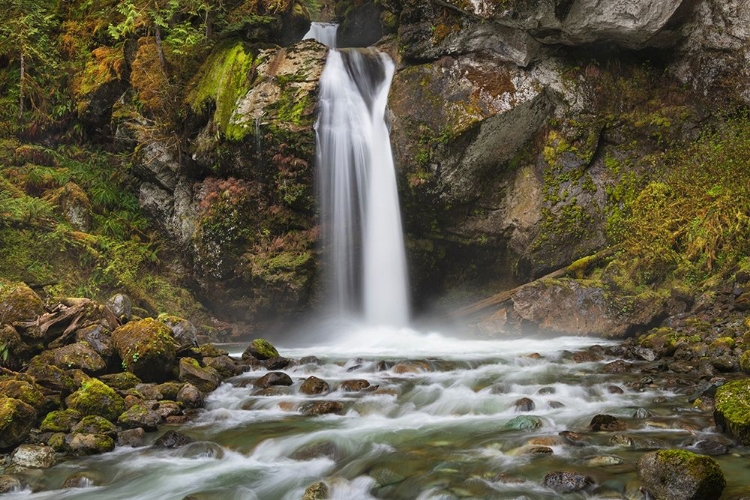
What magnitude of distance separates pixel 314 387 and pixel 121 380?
2763 millimetres

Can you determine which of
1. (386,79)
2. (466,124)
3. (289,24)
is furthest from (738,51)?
(289,24)

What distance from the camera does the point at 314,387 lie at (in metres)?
8.22

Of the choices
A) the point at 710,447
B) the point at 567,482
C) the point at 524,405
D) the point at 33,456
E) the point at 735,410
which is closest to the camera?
the point at 567,482

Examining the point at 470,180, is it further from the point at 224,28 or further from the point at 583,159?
the point at 224,28

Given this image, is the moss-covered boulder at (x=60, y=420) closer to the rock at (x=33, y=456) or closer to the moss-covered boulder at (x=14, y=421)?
the moss-covered boulder at (x=14, y=421)

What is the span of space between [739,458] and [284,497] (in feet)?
13.7

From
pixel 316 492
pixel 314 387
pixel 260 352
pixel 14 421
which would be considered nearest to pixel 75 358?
pixel 14 421

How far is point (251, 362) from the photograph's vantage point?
9.83m

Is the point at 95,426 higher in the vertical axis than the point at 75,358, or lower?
lower

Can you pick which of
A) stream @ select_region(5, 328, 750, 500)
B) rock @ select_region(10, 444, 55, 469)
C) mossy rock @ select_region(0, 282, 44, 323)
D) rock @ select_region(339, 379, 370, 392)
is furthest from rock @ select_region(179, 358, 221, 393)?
rock @ select_region(10, 444, 55, 469)

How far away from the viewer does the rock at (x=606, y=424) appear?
5.90 m

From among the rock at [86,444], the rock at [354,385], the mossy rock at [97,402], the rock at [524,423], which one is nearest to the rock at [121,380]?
the mossy rock at [97,402]

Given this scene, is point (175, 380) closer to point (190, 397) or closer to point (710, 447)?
point (190, 397)

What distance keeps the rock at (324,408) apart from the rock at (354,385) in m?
0.78
